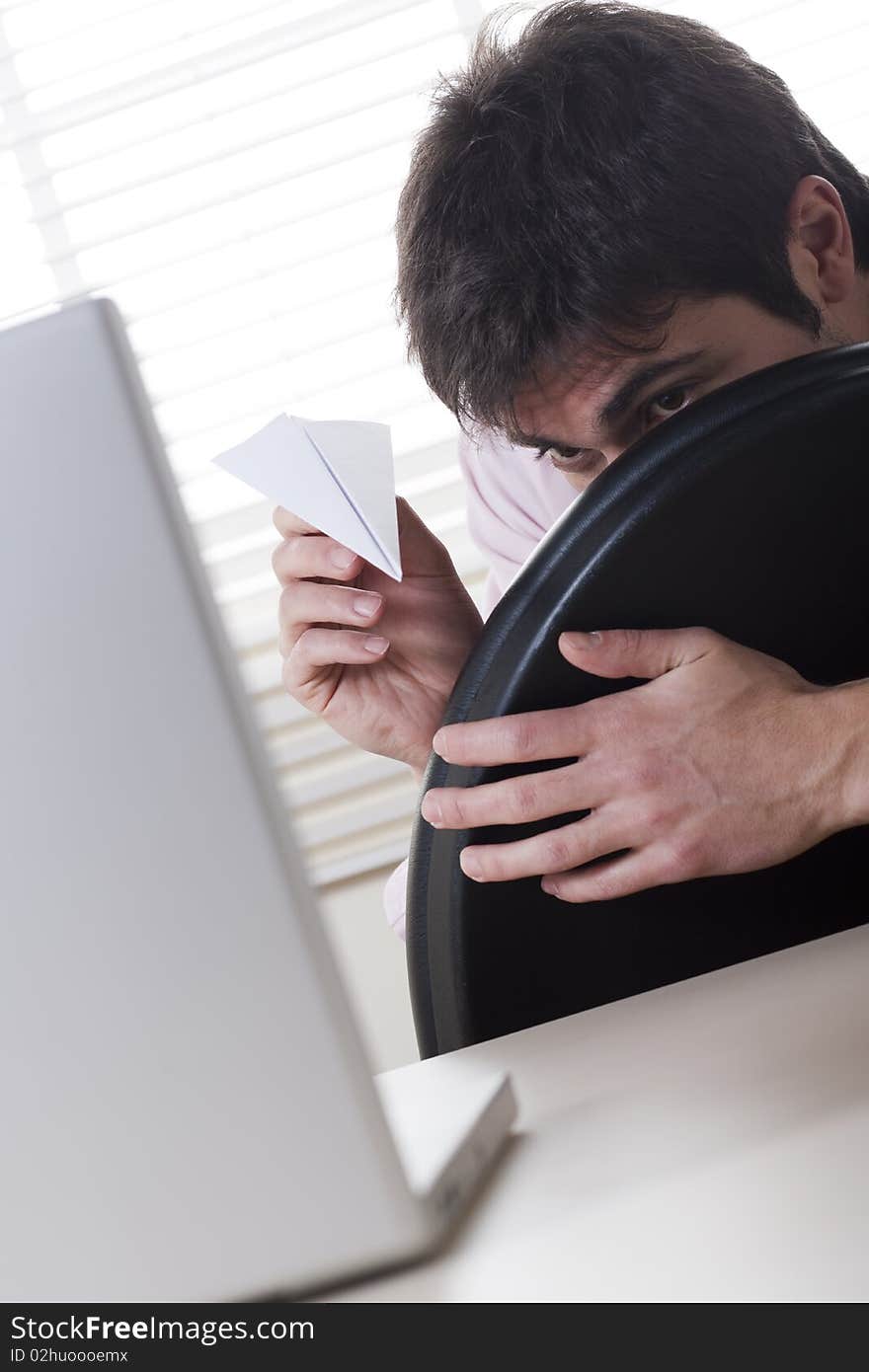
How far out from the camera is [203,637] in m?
0.36

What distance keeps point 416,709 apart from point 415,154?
583mm

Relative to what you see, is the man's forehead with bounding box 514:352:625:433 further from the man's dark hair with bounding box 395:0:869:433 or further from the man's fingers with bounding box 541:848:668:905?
the man's fingers with bounding box 541:848:668:905

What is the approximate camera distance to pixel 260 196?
220 cm

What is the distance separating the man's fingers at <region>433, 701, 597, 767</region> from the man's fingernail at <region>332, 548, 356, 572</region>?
34 cm

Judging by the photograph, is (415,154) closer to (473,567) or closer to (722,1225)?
(473,567)

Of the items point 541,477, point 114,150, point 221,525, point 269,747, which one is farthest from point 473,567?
point 269,747

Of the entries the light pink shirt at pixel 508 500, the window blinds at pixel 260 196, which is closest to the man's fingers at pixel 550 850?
the light pink shirt at pixel 508 500

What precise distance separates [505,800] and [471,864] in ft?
0.14

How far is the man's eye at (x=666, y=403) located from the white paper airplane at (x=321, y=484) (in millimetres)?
491

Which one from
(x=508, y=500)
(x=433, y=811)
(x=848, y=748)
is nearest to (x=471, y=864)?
(x=433, y=811)

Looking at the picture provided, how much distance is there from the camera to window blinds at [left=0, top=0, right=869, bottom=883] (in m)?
2.19

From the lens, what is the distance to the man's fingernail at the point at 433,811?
2.23 feet

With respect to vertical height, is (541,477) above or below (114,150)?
below

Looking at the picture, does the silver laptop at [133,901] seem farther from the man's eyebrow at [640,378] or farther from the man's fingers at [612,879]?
the man's eyebrow at [640,378]
